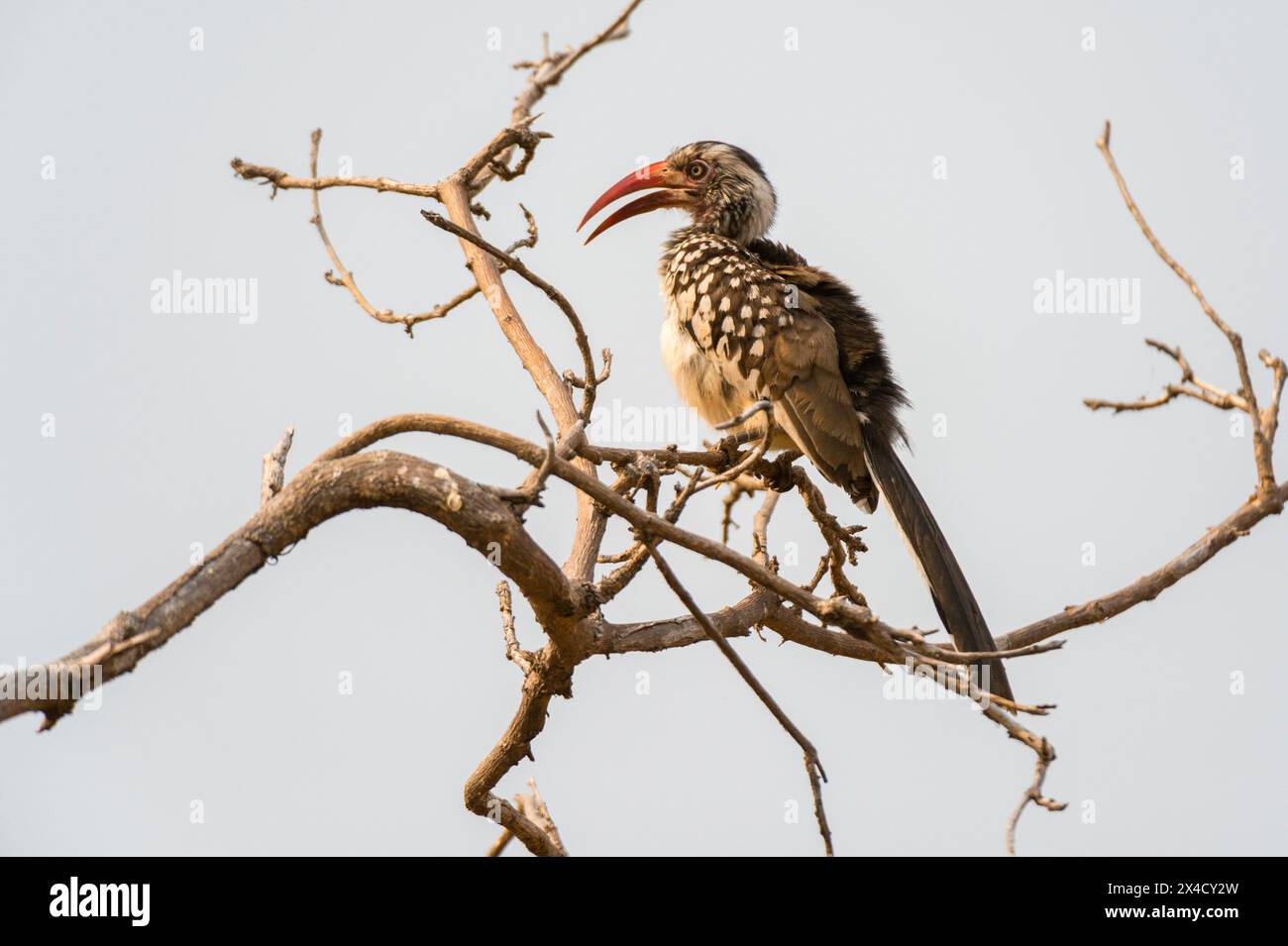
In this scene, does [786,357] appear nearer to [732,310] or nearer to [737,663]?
[732,310]

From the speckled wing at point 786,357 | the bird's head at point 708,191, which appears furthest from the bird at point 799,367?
the bird's head at point 708,191

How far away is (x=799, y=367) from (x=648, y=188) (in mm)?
1468

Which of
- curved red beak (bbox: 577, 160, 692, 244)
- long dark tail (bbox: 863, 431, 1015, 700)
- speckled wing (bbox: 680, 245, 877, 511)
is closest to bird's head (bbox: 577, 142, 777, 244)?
curved red beak (bbox: 577, 160, 692, 244)

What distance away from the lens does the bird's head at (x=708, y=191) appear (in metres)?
5.20

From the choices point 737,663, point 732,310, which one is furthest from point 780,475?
point 737,663

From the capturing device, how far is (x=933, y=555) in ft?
12.5

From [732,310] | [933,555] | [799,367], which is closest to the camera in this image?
[933,555]

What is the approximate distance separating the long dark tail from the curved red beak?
5.29 feet

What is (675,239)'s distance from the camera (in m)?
5.07

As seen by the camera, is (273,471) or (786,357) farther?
(786,357)

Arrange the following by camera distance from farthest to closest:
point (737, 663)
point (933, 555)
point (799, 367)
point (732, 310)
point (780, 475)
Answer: point (732, 310) → point (799, 367) → point (780, 475) → point (933, 555) → point (737, 663)

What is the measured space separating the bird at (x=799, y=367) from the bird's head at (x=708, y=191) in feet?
0.73

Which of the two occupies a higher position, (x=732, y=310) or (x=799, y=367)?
(x=732, y=310)

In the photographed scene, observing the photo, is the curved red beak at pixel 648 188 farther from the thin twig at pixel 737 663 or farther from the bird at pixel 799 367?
the thin twig at pixel 737 663
